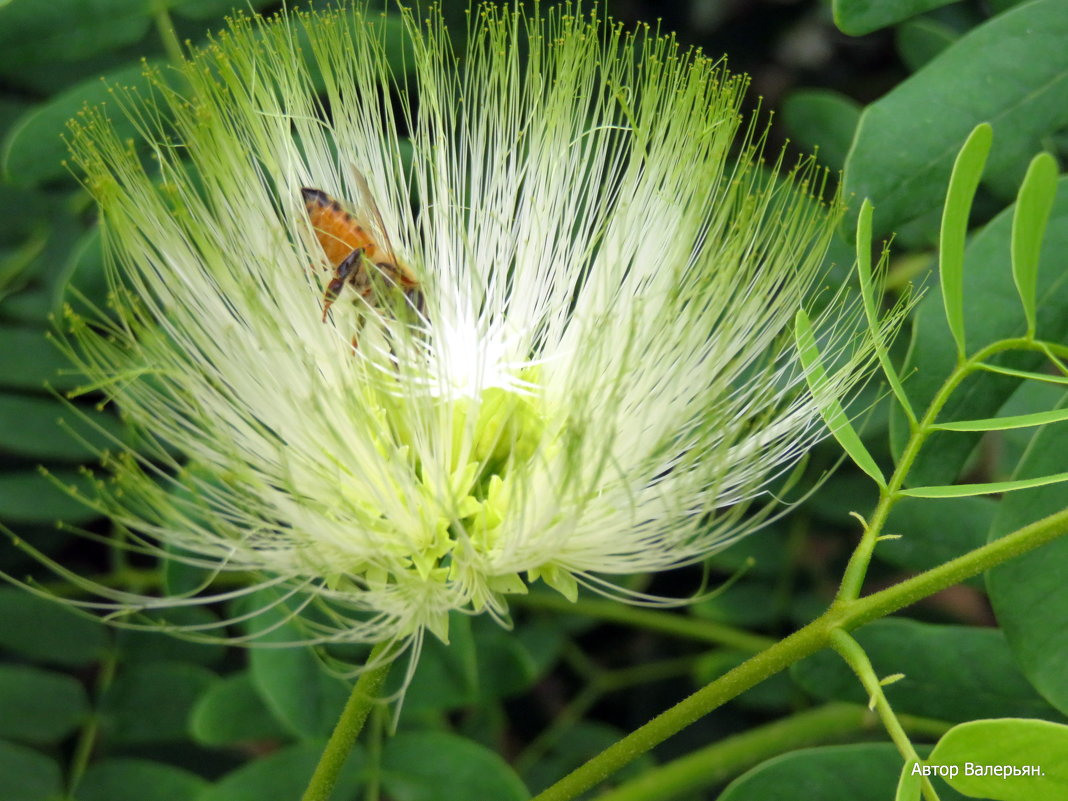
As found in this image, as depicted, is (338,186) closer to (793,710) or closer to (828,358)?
(828,358)

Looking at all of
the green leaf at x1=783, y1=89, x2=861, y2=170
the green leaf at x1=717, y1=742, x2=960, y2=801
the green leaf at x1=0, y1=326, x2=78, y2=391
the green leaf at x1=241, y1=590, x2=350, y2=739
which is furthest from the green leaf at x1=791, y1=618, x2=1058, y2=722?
the green leaf at x1=0, y1=326, x2=78, y2=391

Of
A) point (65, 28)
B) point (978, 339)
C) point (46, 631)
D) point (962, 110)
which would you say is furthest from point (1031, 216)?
point (46, 631)

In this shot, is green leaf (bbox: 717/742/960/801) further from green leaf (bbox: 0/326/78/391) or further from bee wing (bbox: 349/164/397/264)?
green leaf (bbox: 0/326/78/391)

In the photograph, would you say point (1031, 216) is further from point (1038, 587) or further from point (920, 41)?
point (920, 41)

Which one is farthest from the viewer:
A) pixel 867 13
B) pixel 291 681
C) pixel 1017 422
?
pixel 291 681

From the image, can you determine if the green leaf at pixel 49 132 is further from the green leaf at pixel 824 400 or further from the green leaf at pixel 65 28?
the green leaf at pixel 824 400

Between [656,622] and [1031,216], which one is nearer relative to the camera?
[1031,216]

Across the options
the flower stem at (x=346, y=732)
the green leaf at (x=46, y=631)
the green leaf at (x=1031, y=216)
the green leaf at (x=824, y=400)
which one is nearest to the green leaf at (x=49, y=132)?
the green leaf at (x=46, y=631)
